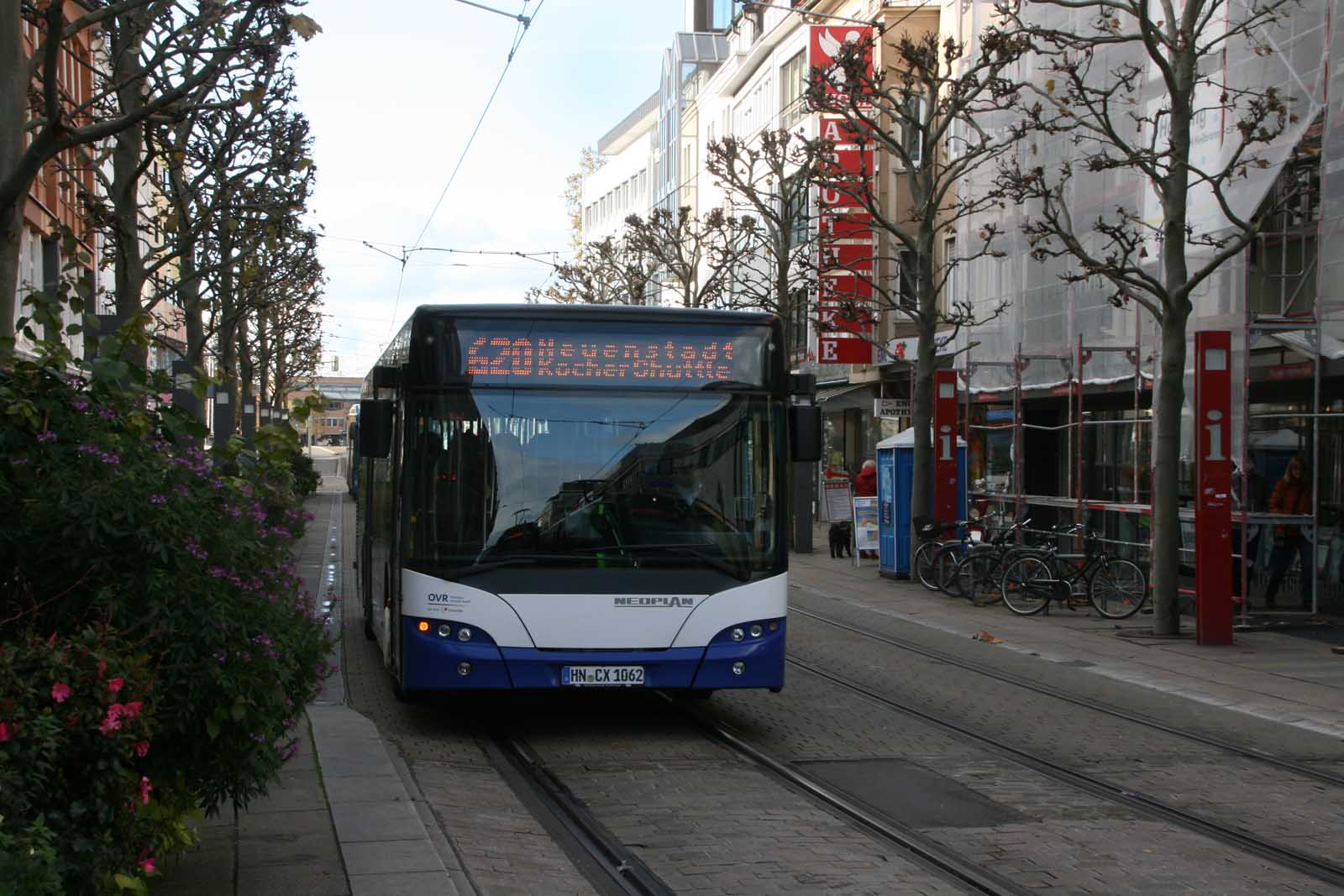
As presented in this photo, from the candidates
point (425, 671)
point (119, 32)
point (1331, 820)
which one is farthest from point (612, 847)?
point (119, 32)

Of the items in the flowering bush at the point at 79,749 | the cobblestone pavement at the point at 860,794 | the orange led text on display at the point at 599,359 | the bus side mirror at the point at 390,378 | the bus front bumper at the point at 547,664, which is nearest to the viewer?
the flowering bush at the point at 79,749

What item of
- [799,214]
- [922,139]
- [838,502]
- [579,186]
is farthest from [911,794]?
[579,186]

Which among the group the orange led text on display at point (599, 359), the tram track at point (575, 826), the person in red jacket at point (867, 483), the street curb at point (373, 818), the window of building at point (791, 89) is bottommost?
the tram track at point (575, 826)

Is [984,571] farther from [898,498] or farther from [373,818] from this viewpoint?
[373,818]

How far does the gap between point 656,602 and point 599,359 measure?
5.37 feet

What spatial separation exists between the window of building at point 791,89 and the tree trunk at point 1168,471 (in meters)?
30.8

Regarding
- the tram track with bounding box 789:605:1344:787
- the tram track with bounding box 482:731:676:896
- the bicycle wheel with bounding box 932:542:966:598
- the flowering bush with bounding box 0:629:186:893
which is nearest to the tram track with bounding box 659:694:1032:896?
the tram track with bounding box 482:731:676:896

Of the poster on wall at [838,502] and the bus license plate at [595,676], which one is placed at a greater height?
the poster on wall at [838,502]

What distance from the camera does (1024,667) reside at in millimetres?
14586

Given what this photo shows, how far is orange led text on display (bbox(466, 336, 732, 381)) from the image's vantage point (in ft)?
33.5

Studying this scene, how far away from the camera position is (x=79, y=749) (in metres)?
4.45

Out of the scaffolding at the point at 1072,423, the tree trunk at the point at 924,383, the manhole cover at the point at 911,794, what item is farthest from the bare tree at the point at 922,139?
the manhole cover at the point at 911,794

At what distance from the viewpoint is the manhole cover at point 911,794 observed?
7918 mm

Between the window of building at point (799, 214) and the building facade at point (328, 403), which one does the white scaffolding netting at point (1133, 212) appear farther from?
the building facade at point (328, 403)
